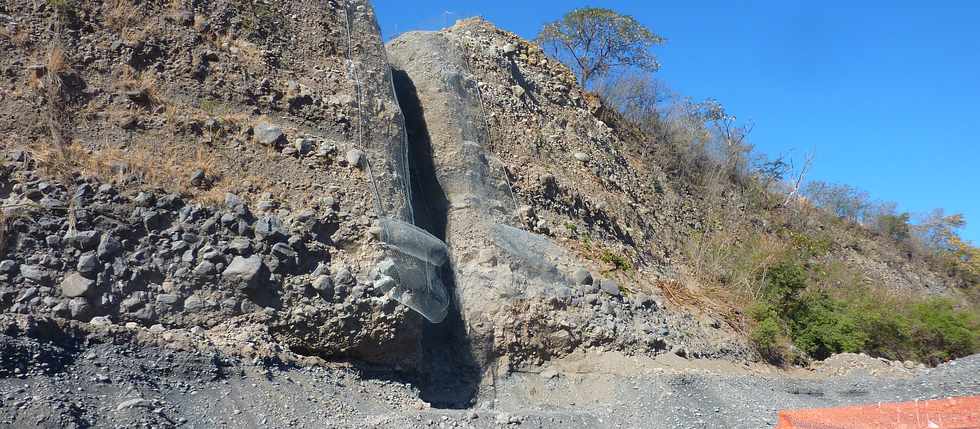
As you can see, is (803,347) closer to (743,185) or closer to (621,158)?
(621,158)

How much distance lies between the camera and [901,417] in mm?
6242

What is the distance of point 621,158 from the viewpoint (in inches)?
637

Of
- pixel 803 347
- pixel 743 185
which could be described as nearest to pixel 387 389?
pixel 803 347

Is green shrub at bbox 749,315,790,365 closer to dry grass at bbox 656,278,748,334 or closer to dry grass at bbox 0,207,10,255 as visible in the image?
dry grass at bbox 656,278,748,334

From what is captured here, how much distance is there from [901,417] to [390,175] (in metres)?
5.82

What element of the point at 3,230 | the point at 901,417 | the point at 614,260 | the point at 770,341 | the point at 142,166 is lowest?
the point at 3,230

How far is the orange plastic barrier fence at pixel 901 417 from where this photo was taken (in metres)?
6.04

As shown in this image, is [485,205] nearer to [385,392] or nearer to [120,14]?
[385,392]

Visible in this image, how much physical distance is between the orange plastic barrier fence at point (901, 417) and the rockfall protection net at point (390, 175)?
3919 mm

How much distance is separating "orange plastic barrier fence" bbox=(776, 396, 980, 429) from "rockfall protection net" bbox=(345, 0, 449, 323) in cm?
392

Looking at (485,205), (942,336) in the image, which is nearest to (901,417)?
(485,205)

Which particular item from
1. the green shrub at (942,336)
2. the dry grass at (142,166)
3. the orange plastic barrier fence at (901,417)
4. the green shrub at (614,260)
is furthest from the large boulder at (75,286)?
the green shrub at (942,336)

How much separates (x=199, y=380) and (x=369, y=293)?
2.03 m

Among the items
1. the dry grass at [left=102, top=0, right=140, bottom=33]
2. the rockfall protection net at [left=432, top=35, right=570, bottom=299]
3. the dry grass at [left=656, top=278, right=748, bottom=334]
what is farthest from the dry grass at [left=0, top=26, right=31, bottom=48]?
the dry grass at [left=656, top=278, right=748, bottom=334]
